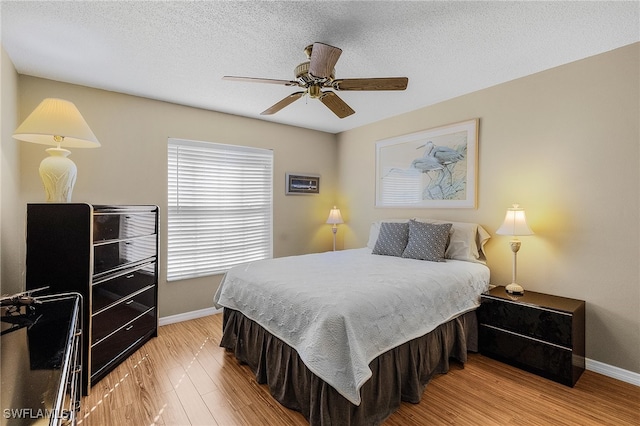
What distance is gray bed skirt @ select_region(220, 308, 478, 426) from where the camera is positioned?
169cm

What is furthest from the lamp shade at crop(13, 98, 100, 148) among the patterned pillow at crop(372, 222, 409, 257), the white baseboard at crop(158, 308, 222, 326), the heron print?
the heron print

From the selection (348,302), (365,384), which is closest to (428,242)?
(348,302)

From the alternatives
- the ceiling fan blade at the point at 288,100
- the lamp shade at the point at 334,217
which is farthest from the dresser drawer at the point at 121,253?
the lamp shade at the point at 334,217

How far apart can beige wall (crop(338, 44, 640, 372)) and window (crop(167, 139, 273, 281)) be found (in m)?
2.67

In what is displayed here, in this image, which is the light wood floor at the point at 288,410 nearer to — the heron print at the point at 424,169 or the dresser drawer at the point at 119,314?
the dresser drawer at the point at 119,314

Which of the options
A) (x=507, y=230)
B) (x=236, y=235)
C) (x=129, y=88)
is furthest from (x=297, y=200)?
(x=507, y=230)

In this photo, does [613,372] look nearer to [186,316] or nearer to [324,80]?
[324,80]

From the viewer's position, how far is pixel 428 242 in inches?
119

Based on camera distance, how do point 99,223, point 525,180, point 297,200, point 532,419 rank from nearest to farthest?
point 532,419 < point 99,223 < point 525,180 < point 297,200

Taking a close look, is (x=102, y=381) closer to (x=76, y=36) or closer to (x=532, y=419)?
(x=76, y=36)

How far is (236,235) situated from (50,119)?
7.62ft

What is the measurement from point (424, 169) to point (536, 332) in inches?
80.0

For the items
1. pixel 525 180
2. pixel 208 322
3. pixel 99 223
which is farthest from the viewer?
pixel 208 322

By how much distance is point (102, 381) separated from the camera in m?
2.25
